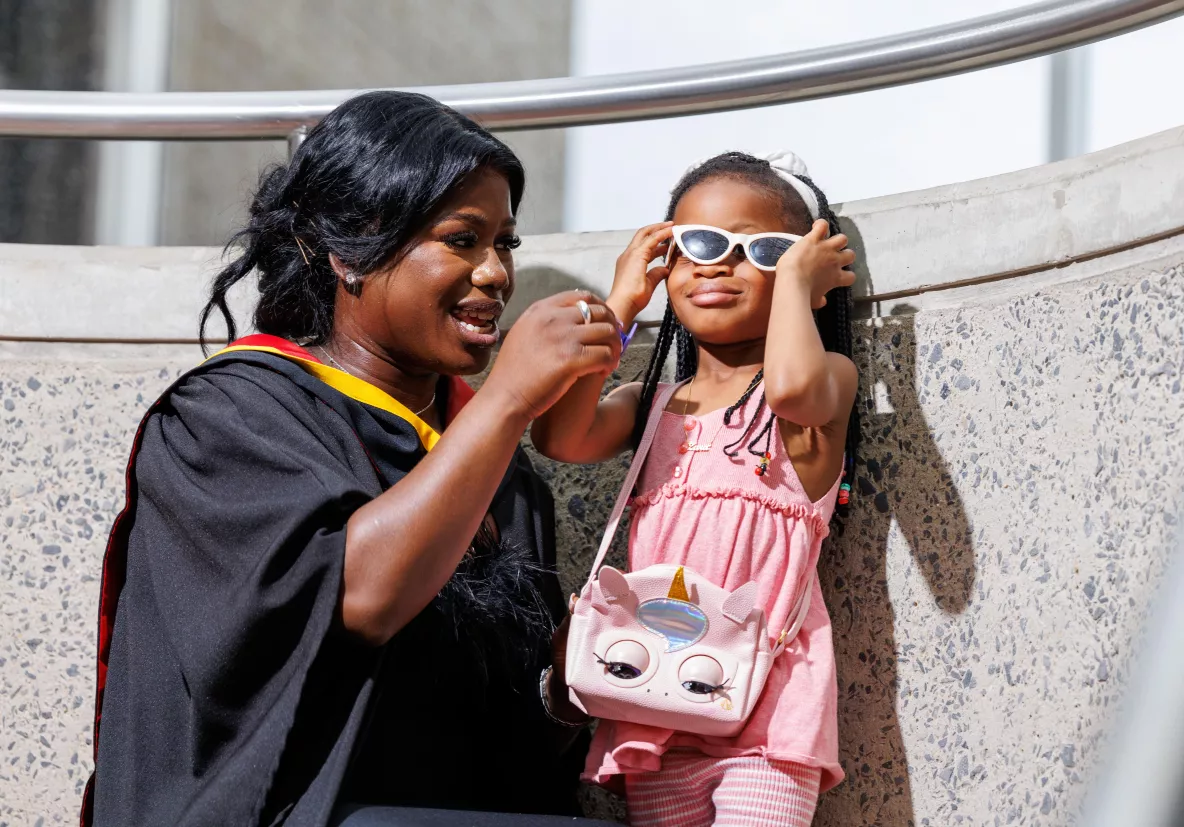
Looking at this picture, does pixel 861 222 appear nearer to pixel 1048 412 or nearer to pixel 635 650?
pixel 1048 412

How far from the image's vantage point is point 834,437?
2.00 m

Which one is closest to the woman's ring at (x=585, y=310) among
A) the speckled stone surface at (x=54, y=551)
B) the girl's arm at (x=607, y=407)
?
the girl's arm at (x=607, y=407)

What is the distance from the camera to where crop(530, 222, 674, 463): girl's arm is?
2.06 meters

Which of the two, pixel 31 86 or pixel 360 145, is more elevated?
pixel 31 86

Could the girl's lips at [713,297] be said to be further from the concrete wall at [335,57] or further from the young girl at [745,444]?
the concrete wall at [335,57]

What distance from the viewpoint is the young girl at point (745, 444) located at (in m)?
1.88

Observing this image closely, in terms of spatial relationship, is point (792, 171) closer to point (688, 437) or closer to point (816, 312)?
point (816, 312)

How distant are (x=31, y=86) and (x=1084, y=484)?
6202mm

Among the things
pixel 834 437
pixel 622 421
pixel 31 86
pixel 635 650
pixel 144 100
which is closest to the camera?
pixel 635 650

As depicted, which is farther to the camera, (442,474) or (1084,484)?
(1084,484)

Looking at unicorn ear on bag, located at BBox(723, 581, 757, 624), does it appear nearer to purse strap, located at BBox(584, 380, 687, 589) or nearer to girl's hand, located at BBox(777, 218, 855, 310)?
purse strap, located at BBox(584, 380, 687, 589)

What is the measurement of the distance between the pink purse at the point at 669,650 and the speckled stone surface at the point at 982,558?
0.27 meters

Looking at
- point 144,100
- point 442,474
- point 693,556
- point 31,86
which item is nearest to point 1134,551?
point 693,556

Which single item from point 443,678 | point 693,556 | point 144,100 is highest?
point 144,100
